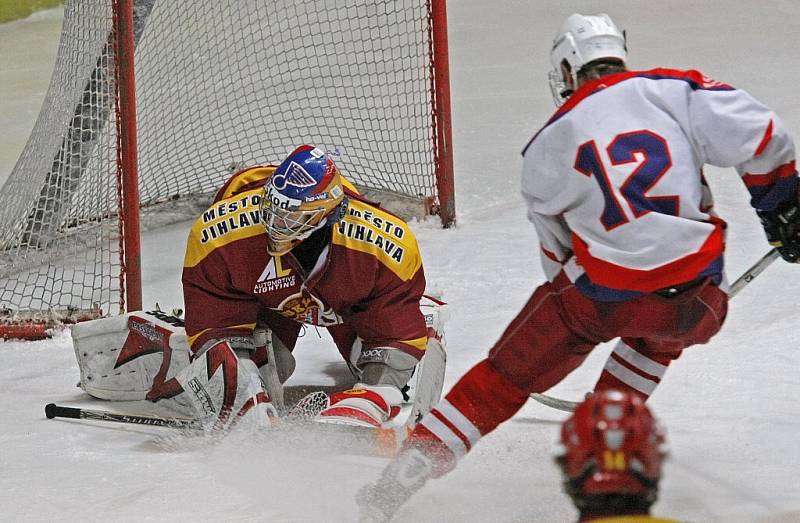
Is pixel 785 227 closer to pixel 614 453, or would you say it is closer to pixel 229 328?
pixel 614 453

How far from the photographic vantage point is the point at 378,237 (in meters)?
2.92

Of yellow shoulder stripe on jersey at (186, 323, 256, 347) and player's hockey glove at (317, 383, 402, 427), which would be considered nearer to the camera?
player's hockey glove at (317, 383, 402, 427)

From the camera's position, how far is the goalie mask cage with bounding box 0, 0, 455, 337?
13.2ft

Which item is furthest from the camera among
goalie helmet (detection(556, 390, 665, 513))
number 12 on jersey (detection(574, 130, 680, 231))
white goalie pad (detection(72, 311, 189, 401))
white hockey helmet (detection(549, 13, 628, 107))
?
white goalie pad (detection(72, 311, 189, 401))

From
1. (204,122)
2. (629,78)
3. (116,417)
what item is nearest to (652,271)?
(629,78)

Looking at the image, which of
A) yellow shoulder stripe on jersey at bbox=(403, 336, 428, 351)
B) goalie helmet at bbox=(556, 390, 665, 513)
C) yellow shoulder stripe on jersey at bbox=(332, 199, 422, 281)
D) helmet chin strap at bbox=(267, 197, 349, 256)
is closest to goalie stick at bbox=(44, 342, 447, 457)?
yellow shoulder stripe on jersey at bbox=(403, 336, 428, 351)

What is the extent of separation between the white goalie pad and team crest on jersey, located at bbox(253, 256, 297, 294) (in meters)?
0.41

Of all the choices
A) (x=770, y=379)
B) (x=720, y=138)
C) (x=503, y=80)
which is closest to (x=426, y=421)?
(x=720, y=138)

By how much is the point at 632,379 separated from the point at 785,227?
1.33 ft

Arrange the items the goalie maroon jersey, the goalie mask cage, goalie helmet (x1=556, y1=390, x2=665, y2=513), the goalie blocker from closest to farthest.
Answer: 1. goalie helmet (x1=556, y1=390, x2=665, y2=513)
2. the goalie blocker
3. the goalie maroon jersey
4. the goalie mask cage

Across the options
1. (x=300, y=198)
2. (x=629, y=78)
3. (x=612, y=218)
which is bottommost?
(x=300, y=198)

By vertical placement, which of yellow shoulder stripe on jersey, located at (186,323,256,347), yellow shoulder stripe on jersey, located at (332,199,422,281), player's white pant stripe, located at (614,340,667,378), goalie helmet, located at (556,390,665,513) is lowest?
yellow shoulder stripe on jersey, located at (186,323,256,347)

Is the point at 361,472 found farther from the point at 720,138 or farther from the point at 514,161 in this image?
the point at 514,161

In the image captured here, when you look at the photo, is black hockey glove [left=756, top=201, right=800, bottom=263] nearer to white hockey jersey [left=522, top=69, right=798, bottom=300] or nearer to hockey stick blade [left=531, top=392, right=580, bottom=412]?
white hockey jersey [left=522, top=69, right=798, bottom=300]
